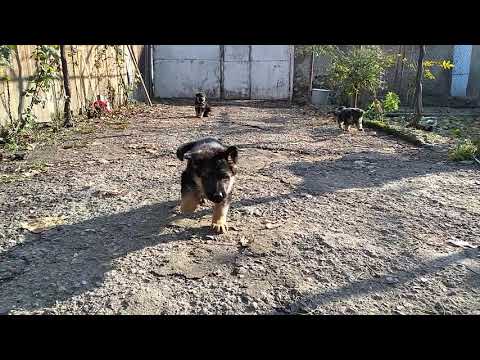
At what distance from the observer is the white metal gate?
Answer: 18203mm

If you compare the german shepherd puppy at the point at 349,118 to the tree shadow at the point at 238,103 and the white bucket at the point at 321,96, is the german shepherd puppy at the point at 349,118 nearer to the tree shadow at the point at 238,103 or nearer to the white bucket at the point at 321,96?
the tree shadow at the point at 238,103

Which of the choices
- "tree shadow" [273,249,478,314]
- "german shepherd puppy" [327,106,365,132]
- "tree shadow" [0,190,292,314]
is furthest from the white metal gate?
"tree shadow" [273,249,478,314]

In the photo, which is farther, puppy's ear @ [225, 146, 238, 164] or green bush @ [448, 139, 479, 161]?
green bush @ [448, 139, 479, 161]

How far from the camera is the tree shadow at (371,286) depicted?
295 centimetres

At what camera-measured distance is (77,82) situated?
1120cm

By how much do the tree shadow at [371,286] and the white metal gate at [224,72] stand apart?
15500mm

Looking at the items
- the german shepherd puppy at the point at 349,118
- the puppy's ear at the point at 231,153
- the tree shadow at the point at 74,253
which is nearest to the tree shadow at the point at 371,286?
the tree shadow at the point at 74,253

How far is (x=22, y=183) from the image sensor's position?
556cm

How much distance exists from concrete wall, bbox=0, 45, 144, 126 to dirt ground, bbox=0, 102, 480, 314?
1.79 meters

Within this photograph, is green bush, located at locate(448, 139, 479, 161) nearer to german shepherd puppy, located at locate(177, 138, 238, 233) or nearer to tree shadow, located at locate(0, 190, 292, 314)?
tree shadow, located at locate(0, 190, 292, 314)

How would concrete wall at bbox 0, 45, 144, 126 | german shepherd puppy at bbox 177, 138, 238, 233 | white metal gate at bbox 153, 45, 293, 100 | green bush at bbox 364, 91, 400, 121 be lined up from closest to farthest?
german shepherd puppy at bbox 177, 138, 238, 233 → concrete wall at bbox 0, 45, 144, 126 → green bush at bbox 364, 91, 400, 121 → white metal gate at bbox 153, 45, 293, 100
